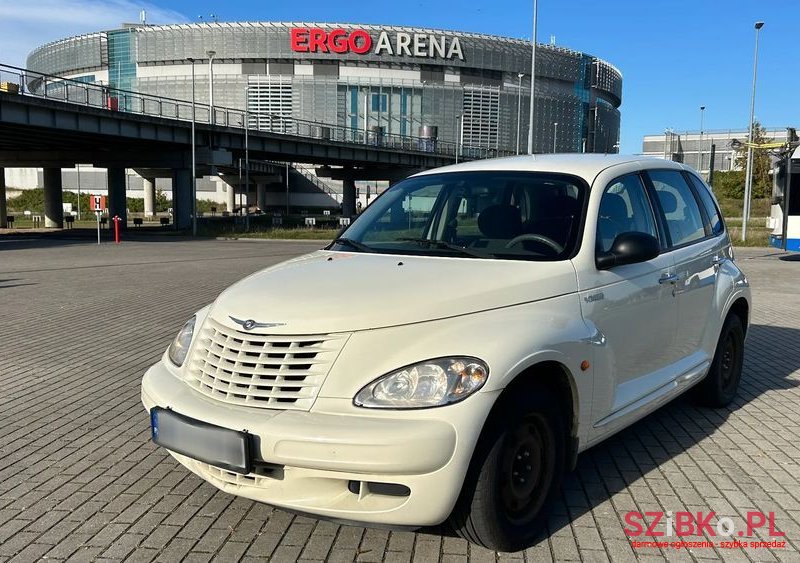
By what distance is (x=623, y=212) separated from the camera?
4223 millimetres

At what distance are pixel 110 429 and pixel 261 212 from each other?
80.1 metres

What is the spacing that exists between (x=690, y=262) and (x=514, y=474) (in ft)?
7.52

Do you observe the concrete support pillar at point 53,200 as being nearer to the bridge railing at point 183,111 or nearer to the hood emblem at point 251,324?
the bridge railing at point 183,111

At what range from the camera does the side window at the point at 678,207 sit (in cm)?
470

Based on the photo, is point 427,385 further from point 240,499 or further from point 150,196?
point 150,196

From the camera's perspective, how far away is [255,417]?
2.97 meters

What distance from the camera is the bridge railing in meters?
31.8

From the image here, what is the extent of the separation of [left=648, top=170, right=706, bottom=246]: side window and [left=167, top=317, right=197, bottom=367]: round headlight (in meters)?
3.07

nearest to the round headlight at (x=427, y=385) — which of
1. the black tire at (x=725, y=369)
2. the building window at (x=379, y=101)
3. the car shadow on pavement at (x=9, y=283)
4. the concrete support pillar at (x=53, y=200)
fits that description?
the black tire at (x=725, y=369)

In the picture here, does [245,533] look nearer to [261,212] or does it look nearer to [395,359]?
[395,359]

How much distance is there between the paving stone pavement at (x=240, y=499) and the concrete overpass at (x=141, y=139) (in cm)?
2916

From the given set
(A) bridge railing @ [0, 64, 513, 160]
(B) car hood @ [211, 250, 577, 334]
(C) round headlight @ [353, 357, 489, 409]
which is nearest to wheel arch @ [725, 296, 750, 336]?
(B) car hood @ [211, 250, 577, 334]

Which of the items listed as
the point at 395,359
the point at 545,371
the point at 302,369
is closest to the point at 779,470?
the point at 545,371

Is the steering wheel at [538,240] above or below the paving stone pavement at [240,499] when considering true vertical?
above
